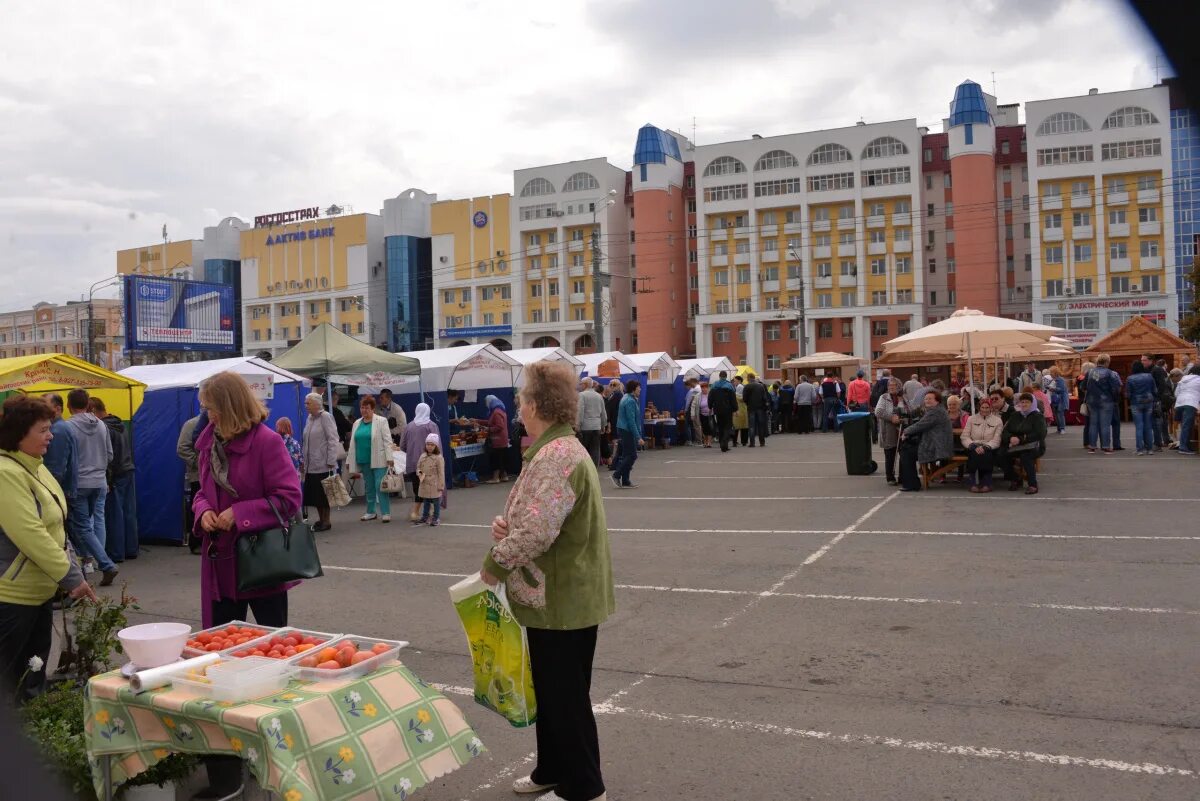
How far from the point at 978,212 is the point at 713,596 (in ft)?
224

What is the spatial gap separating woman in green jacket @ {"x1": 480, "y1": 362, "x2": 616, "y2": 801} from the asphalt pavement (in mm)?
442

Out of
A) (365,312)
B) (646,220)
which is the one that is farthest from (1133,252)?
(365,312)

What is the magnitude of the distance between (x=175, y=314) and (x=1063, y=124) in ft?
187

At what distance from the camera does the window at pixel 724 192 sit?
74250mm

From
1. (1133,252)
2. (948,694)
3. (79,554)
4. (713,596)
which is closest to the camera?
(948,694)

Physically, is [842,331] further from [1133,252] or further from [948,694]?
[948,694]

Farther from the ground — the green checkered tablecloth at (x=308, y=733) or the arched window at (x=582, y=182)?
the arched window at (x=582, y=182)

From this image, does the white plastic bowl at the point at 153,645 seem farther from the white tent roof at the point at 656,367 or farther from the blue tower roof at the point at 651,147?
the blue tower roof at the point at 651,147

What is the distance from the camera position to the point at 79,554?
901 centimetres

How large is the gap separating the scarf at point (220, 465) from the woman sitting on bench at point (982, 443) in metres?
11.1

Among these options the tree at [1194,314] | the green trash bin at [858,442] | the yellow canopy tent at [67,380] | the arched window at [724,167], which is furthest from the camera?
the arched window at [724,167]

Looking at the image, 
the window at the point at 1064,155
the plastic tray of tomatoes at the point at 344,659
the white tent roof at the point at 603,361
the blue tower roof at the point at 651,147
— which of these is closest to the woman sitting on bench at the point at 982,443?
the plastic tray of tomatoes at the point at 344,659

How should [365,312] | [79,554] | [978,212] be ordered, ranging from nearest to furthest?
[79,554] < [978,212] < [365,312]

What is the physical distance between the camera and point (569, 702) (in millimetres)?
3889
